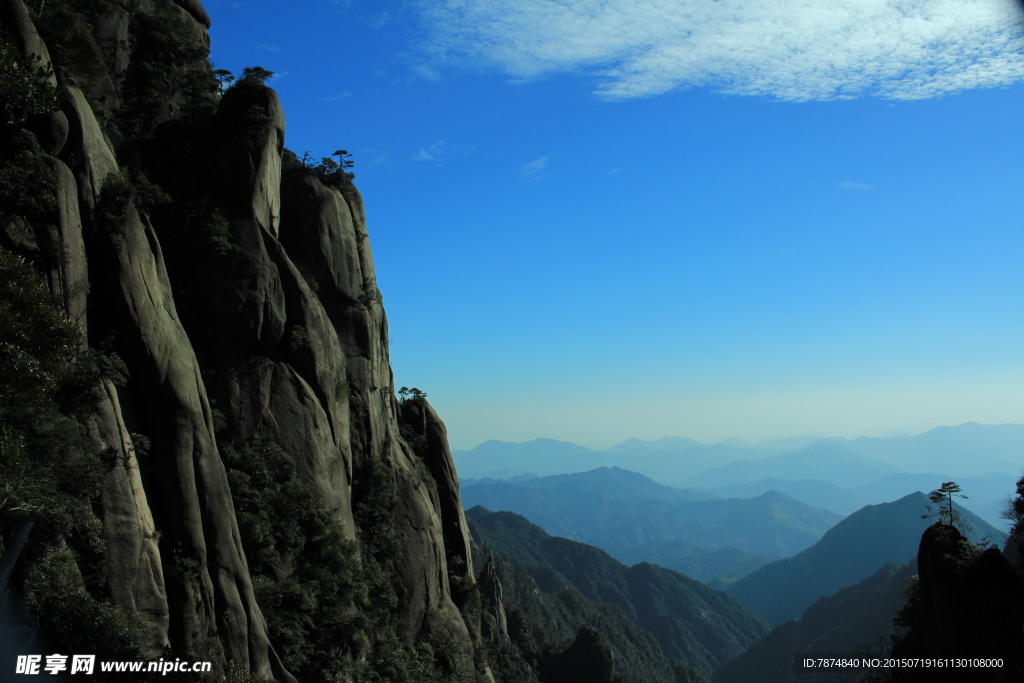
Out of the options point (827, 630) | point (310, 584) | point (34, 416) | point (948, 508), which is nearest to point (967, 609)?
point (948, 508)

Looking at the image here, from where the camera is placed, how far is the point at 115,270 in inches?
732

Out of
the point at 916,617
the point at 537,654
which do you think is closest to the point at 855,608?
the point at 537,654

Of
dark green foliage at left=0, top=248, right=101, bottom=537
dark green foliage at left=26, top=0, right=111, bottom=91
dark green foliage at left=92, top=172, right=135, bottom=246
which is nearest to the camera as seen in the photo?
dark green foliage at left=0, top=248, right=101, bottom=537

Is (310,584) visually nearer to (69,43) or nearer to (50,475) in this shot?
(50,475)

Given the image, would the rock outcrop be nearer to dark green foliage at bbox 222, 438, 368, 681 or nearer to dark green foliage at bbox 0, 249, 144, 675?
dark green foliage at bbox 222, 438, 368, 681

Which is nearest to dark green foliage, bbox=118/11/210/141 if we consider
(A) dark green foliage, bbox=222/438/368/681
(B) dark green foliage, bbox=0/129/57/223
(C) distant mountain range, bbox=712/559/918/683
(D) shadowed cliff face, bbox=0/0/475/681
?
(D) shadowed cliff face, bbox=0/0/475/681

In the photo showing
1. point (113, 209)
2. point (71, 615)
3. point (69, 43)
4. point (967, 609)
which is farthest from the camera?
point (69, 43)

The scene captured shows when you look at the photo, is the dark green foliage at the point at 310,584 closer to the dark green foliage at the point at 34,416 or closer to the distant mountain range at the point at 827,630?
the dark green foliage at the point at 34,416

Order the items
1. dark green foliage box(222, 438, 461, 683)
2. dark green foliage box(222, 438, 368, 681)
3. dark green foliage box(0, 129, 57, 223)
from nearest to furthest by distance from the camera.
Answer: dark green foliage box(0, 129, 57, 223) → dark green foliage box(222, 438, 368, 681) → dark green foliage box(222, 438, 461, 683)

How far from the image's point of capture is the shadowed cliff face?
17328 millimetres

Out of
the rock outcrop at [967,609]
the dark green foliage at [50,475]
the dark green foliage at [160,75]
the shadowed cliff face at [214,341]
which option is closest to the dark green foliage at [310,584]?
the shadowed cliff face at [214,341]

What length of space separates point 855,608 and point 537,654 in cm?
10474

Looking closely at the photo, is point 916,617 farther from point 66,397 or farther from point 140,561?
point 66,397

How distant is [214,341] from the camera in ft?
79.9
